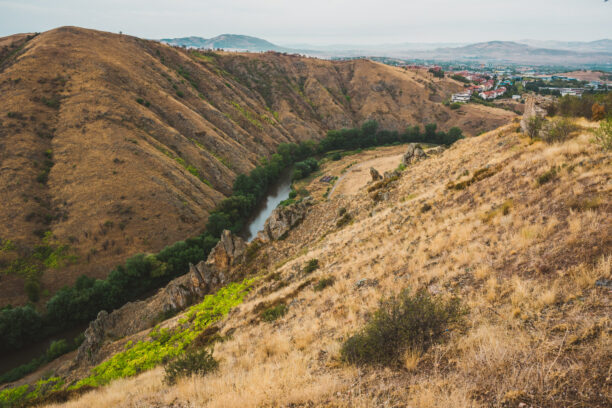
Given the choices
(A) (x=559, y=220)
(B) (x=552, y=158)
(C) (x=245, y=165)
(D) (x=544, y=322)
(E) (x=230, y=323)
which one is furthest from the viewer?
(C) (x=245, y=165)

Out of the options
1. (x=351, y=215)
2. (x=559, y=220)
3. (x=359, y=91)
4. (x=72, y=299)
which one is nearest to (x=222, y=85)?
(x=359, y=91)

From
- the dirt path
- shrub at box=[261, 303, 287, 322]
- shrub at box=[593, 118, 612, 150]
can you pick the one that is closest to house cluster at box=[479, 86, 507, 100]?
the dirt path

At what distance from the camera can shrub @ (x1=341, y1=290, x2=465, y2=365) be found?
222 inches

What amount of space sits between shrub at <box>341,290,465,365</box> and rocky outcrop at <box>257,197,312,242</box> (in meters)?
18.4

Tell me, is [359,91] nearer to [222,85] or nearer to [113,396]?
[222,85]

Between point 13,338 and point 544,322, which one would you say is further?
point 13,338

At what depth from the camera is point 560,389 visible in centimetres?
347

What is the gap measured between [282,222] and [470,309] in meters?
19.6

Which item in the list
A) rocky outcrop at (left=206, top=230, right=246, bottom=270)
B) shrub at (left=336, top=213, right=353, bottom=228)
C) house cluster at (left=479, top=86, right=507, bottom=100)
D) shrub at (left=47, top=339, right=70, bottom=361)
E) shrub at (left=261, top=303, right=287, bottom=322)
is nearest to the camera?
shrub at (left=261, top=303, right=287, bottom=322)

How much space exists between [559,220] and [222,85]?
3919 inches

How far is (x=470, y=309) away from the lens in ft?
21.0

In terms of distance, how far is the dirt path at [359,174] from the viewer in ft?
190

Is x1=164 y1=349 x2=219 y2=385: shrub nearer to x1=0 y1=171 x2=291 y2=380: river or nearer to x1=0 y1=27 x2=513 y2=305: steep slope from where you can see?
x1=0 y1=171 x2=291 y2=380: river

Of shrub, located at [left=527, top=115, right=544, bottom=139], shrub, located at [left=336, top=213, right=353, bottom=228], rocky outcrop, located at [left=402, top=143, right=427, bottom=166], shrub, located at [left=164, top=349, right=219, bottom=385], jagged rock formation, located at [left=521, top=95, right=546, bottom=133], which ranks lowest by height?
shrub, located at [left=164, top=349, right=219, bottom=385]
